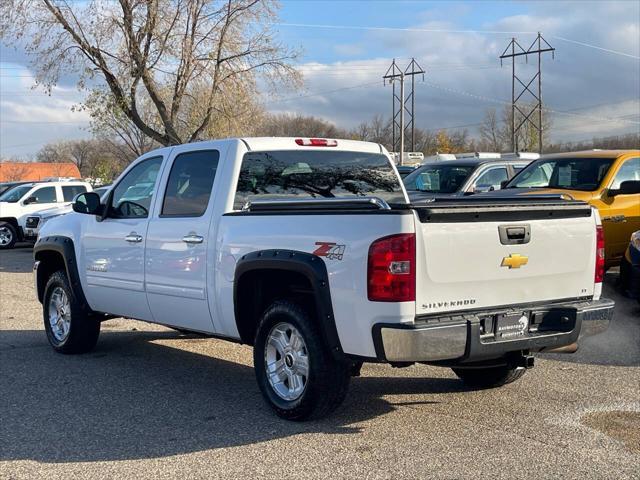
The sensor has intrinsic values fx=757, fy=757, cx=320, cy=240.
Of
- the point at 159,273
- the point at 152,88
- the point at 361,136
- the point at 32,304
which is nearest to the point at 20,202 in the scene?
the point at 152,88

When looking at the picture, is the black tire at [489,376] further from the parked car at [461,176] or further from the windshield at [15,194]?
the windshield at [15,194]

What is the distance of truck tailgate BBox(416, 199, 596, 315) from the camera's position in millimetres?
4523

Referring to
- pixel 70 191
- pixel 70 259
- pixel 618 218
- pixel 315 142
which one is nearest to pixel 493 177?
pixel 618 218

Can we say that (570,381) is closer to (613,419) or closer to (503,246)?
(613,419)

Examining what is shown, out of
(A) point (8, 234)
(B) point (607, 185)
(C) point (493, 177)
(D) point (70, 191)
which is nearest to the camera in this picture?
(B) point (607, 185)

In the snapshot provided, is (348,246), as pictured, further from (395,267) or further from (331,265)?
(395,267)

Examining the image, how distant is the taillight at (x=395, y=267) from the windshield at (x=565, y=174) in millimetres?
6438

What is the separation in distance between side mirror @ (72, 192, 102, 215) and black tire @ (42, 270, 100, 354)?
0.94 meters

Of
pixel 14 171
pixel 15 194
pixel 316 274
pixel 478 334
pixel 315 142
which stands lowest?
A: pixel 478 334

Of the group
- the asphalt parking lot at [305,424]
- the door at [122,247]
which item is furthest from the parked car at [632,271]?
the door at [122,247]

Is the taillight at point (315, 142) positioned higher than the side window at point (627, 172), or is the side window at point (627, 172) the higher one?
the taillight at point (315, 142)

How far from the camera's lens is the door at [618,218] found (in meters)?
9.80

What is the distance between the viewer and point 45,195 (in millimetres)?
22781

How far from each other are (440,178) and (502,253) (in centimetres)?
838
